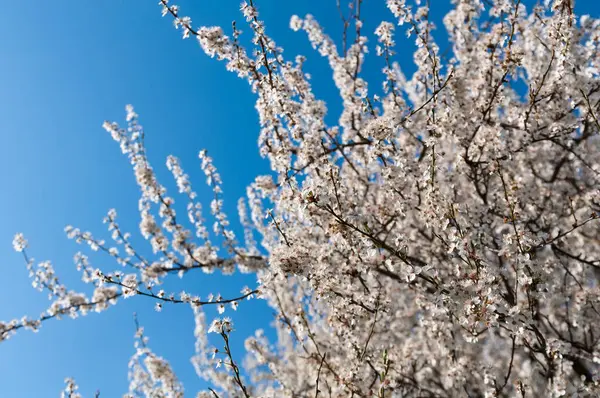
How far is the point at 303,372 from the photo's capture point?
36.7 feet

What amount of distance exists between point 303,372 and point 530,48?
8.83 meters

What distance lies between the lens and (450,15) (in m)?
6.79

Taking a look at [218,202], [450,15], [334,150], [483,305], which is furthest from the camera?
[450,15]

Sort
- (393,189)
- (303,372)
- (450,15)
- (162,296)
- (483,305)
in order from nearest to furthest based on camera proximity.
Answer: (483,305) → (162,296) → (393,189) → (450,15) → (303,372)

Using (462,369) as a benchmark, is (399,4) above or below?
above

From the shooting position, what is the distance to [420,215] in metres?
3.79

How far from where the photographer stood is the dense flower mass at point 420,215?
3.55m

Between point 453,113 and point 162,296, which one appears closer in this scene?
point 162,296

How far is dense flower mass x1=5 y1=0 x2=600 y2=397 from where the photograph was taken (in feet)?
11.6

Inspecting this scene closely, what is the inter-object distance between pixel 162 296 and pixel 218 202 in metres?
2.13

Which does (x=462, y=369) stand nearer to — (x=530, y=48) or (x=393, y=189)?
(x=393, y=189)

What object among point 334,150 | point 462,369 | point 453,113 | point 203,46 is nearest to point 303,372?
point 462,369

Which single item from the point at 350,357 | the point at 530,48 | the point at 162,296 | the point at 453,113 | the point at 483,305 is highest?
the point at 530,48

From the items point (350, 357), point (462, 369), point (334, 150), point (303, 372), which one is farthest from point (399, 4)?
point (303, 372)
